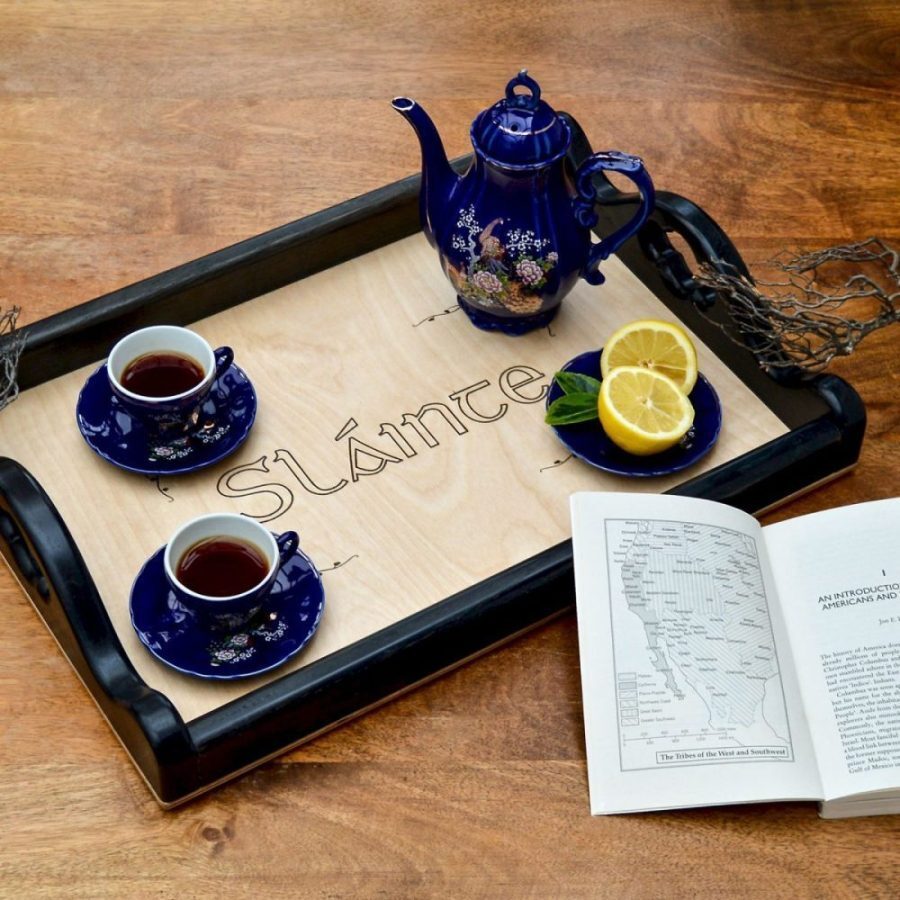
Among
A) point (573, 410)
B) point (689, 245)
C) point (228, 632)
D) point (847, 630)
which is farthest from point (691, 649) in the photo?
point (689, 245)

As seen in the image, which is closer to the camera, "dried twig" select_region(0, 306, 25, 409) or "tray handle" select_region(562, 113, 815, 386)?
"dried twig" select_region(0, 306, 25, 409)

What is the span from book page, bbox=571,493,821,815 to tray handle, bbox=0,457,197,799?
315mm

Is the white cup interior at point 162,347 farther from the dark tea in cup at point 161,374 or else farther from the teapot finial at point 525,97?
the teapot finial at point 525,97

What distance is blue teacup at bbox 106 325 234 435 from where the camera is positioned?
1.20 m

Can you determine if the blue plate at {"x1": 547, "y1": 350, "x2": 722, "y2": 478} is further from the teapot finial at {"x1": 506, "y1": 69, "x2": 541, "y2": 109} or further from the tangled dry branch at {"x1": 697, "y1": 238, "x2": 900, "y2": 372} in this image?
the teapot finial at {"x1": 506, "y1": 69, "x2": 541, "y2": 109}

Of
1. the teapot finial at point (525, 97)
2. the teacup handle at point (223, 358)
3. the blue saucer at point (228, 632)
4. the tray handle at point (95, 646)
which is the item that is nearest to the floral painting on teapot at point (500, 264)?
the teapot finial at point (525, 97)

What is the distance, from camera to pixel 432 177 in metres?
1.31

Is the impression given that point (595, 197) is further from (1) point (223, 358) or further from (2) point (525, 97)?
(1) point (223, 358)

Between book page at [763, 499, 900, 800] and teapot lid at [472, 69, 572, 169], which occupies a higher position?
teapot lid at [472, 69, 572, 169]

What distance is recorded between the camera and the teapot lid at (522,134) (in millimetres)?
1233

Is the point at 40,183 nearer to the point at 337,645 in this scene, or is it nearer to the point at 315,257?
the point at 315,257

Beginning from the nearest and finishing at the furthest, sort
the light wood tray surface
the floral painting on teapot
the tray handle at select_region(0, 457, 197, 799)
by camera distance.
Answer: the tray handle at select_region(0, 457, 197, 799)
the light wood tray surface
the floral painting on teapot

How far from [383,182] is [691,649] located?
68 cm

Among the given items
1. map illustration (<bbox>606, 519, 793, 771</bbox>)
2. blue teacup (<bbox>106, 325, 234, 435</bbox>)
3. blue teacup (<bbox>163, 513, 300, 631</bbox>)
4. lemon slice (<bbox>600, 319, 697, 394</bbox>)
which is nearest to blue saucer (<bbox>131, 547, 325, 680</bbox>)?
blue teacup (<bbox>163, 513, 300, 631</bbox>)
